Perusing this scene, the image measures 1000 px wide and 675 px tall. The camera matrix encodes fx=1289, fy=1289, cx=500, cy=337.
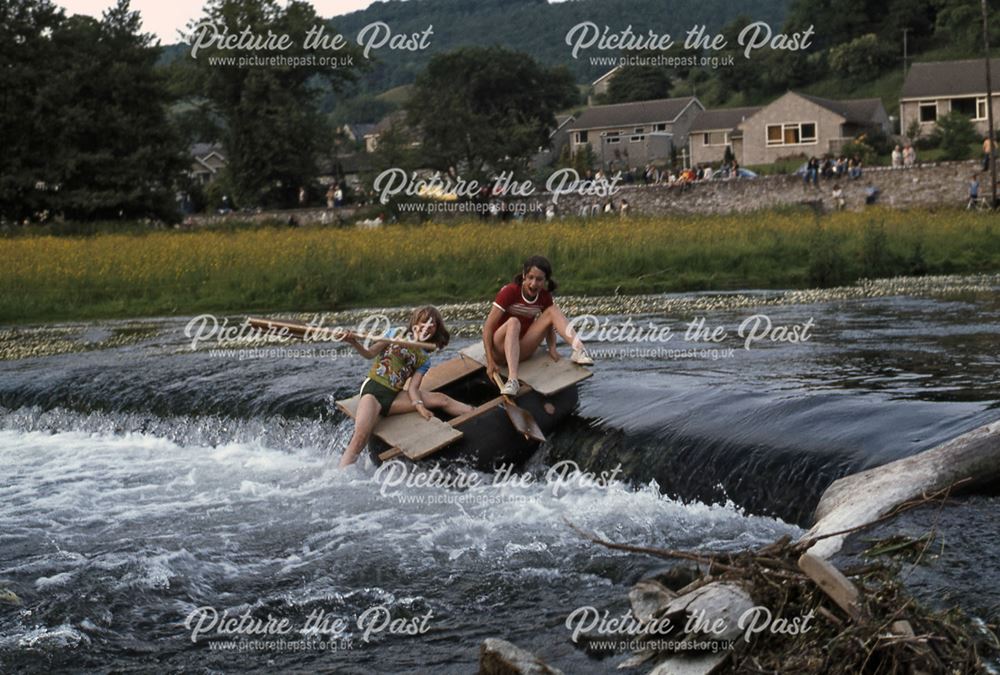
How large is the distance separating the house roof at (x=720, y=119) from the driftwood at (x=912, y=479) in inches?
3400

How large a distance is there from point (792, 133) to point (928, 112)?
9.03 metres

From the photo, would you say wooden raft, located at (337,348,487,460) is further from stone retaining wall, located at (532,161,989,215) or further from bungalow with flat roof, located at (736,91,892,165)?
bungalow with flat roof, located at (736,91,892,165)

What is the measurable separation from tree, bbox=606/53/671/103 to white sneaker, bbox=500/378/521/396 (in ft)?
394

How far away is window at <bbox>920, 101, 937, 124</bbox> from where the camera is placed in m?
84.3

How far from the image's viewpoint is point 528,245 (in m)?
33.2

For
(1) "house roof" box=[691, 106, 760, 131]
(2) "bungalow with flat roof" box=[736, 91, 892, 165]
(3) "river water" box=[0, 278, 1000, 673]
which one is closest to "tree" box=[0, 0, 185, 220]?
(3) "river water" box=[0, 278, 1000, 673]

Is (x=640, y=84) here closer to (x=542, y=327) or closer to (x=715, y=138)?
(x=715, y=138)

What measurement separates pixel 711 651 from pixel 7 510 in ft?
26.6

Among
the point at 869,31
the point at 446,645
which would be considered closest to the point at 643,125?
the point at 869,31

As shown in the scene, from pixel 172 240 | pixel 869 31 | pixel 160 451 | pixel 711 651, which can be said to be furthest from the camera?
pixel 869 31

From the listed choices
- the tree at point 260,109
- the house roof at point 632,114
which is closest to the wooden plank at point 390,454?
the tree at point 260,109

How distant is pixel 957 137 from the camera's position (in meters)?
69.3

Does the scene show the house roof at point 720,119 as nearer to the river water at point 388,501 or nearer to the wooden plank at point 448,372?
the river water at point 388,501

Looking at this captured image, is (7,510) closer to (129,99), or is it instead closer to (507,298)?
(507,298)
